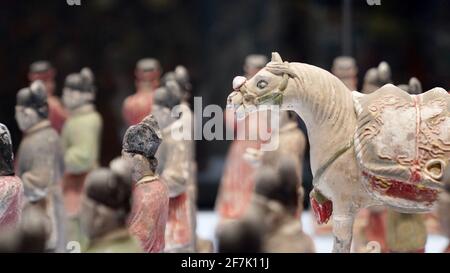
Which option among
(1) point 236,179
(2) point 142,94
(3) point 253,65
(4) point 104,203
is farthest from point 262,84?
(2) point 142,94

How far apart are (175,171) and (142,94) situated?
187 centimetres

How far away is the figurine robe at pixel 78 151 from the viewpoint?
26.4ft

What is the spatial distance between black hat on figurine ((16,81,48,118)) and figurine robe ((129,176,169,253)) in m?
1.90

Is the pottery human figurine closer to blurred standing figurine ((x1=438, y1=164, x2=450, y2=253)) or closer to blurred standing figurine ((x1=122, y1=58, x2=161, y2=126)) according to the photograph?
blurred standing figurine ((x1=438, y1=164, x2=450, y2=253))

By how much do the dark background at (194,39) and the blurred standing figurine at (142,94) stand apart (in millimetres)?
348

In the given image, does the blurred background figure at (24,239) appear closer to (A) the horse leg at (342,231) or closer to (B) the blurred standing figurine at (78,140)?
(A) the horse leg at (342,231)

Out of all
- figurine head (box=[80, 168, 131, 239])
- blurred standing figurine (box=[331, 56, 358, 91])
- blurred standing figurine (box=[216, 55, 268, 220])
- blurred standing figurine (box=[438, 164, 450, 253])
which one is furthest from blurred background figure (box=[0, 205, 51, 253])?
blurred standing figurine (box=[331, 56, 358, 91])

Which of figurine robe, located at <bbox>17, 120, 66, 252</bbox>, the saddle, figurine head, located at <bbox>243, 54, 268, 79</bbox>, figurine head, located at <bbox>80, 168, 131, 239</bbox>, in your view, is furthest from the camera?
figurine head, located at <bbox>243, 54, 268, 79</bbox>

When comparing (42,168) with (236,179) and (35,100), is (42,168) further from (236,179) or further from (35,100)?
(236,179)

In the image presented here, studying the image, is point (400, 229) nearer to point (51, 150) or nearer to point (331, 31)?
point (51, 150)

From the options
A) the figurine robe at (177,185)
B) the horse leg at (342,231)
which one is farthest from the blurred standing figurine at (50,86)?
the horse leg at (342,231)

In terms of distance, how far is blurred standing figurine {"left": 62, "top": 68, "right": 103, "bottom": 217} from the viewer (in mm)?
8062

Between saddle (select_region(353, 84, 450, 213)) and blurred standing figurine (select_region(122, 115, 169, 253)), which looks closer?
saddle (select_region(353, 84, 450, 213))

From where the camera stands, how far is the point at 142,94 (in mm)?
8836
